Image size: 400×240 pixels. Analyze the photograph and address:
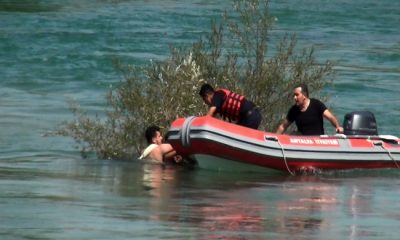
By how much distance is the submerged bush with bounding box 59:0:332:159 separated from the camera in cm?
1930

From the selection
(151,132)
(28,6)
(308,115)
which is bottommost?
(28,6)

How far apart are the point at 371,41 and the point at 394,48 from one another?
1.78 meters

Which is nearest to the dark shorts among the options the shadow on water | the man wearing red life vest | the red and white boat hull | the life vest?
the man wearing red life vest

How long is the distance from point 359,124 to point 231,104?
175 cm

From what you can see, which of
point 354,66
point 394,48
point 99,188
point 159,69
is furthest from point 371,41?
point 99,188

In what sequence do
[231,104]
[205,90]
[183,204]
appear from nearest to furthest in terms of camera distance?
1. [183,204]
2. [205,90]
3. [231,104]

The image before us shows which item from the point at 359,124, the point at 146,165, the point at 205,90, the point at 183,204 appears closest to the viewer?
the point at 183,204

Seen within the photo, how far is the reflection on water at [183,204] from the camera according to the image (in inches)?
466

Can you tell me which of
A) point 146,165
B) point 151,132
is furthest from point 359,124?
point 146,165

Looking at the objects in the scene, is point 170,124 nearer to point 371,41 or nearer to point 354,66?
point 354,66

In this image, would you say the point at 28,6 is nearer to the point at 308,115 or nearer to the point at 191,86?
the point at 191,86

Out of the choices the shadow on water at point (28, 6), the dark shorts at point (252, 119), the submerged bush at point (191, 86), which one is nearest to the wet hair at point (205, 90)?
the dark shorts at point (252, 119)

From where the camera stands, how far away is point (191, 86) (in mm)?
19188

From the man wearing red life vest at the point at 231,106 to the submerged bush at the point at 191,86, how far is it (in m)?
1.18
